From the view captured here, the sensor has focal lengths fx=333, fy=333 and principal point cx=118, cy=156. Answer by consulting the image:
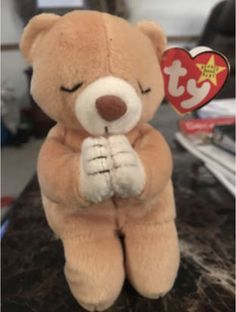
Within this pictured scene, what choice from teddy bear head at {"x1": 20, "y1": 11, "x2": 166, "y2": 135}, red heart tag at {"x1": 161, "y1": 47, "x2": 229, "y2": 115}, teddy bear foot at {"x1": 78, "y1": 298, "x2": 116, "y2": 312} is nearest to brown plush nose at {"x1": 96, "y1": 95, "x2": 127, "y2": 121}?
teddy bear head at {"x1": 20, "y1": 11, "x2": 166, "y2": 135}

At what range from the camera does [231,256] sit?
0.48 meters

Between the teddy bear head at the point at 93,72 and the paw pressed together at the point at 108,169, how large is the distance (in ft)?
0.08

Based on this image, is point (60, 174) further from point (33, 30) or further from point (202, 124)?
point (202, 124)

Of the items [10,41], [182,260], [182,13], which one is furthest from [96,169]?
[182,13]

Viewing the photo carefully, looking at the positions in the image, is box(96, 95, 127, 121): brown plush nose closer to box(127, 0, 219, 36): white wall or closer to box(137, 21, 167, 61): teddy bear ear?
box(137, 21, 167, 61): teddy bear ear

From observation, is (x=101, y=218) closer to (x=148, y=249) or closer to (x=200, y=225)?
(x=148, y=249)

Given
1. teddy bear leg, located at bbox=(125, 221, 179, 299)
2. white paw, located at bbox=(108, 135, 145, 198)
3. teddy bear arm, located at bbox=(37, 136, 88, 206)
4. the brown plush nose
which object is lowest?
teddy bear leg, located at bbox=(125, 221, 179, 299)

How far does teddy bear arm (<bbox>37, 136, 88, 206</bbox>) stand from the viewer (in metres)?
0.32

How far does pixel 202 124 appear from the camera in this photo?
2.57ft

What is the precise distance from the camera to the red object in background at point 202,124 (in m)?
0.77

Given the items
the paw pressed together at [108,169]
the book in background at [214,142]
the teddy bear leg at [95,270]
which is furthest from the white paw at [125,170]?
the book in background at [214,142]

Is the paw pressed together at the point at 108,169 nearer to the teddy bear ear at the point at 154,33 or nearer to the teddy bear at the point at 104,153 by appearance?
the teddy bear at the point at 104,153

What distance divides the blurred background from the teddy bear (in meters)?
0.52

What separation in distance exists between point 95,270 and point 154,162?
0.45ft
